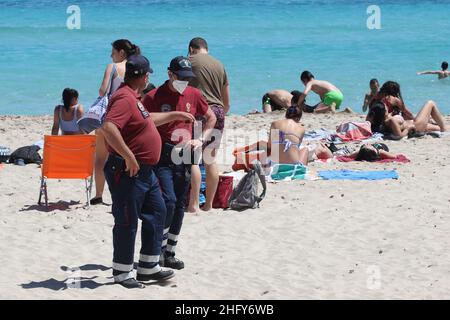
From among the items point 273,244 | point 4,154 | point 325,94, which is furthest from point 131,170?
point 325,94

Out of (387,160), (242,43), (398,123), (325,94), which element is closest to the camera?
(387,160)

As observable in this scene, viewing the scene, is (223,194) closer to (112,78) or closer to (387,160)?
(112,78)

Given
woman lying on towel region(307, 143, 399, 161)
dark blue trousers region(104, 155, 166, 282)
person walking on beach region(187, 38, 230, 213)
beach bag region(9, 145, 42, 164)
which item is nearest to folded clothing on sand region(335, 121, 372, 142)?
woman lying on towel region(307, 143, 399, 161)

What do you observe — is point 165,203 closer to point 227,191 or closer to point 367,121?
point 227,191

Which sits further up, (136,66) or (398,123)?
(136,66)

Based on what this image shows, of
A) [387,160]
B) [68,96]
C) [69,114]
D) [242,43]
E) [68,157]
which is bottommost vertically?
[242,43]

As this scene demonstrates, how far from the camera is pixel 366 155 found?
11.8m

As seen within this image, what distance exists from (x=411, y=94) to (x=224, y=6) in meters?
26.8

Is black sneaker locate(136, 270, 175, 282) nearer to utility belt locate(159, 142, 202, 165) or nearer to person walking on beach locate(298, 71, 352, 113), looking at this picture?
utility belt locate(159, 142, 202, 165)

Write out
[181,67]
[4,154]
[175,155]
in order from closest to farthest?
[175,155] → [181,67] → [4,154]

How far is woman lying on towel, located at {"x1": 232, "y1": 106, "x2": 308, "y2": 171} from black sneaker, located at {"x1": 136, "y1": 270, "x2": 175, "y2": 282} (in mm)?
3962

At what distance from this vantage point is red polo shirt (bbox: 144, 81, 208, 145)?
23.8 ft

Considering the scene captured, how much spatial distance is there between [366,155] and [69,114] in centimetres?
339

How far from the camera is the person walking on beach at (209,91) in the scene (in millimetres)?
8773
